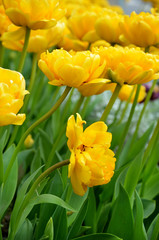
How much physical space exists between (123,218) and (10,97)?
0.48 metres

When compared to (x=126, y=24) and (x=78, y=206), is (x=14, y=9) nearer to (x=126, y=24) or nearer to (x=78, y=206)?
(x=126, y=24)

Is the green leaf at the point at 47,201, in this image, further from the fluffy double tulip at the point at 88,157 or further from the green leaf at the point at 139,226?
the green leaf at the point at 139,226

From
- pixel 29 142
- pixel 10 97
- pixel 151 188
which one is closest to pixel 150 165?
pixel 151 188

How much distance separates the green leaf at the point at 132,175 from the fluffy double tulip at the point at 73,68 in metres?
0.39

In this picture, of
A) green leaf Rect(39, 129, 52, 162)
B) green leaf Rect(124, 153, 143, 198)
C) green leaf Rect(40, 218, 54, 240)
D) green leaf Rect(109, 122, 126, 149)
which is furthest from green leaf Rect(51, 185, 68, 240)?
green leaf Rect(109, 122, 126, 149)

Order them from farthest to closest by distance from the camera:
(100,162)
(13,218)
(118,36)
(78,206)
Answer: (118,36) < (78,206) < (13,218) < (100,162)

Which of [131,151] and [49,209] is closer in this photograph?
[49,209]

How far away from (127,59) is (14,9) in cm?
28

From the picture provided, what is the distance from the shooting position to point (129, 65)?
85 centimetres

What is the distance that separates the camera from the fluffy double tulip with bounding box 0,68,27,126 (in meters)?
0.64

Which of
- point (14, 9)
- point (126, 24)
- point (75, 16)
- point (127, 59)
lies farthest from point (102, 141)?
point (75, 16)

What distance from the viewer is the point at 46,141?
131 centimetres

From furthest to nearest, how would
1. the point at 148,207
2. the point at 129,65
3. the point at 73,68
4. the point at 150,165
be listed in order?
the point at 150,165, the point at 148,207, the point at 129,65, the point at 73,68

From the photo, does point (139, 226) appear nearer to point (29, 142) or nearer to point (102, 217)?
point (102, 217)
